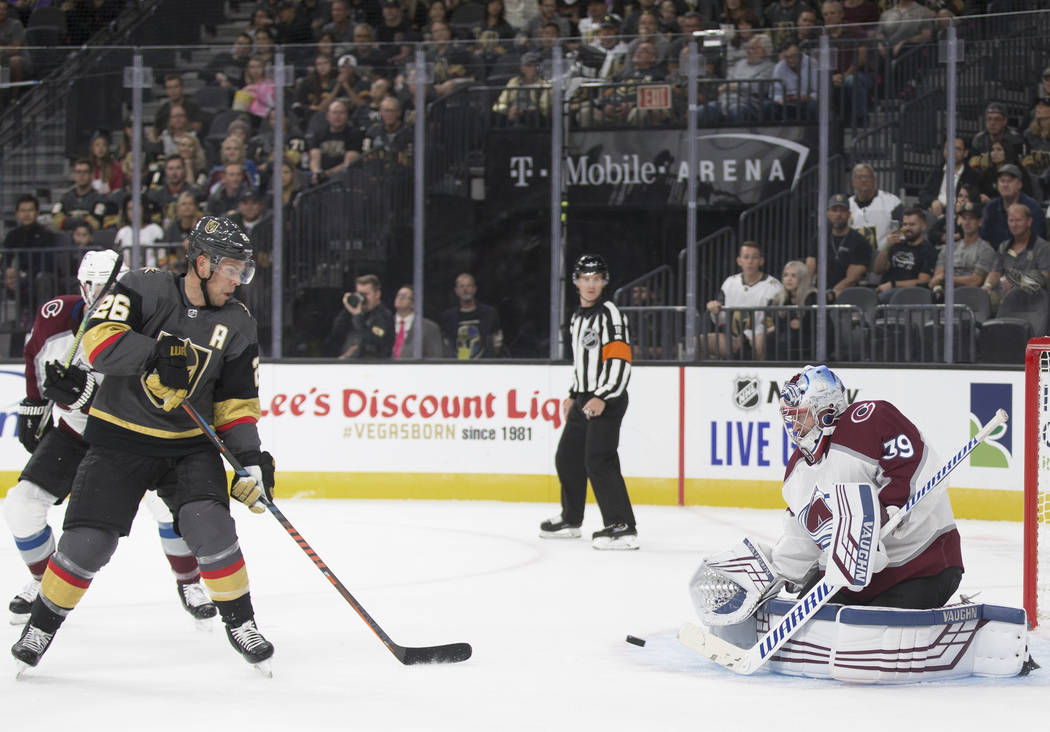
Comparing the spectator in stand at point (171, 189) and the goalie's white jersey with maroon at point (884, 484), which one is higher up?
the spectator in stand at point (171, 189)

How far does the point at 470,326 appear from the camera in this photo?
8055 mm

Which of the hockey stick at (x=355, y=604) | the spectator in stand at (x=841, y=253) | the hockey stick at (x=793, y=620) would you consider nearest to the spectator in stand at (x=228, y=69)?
the spectator in stand at (x=841, y=253)

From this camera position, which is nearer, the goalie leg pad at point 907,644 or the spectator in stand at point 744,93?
the goalie leg pad at point 907,644

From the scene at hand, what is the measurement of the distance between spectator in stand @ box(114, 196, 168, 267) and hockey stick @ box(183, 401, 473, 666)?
474 centimetres

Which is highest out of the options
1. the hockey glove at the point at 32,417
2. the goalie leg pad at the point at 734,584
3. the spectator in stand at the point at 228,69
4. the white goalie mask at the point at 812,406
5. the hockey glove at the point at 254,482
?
the spectator in stand at the point at 228,69

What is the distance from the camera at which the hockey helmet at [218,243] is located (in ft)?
11.9

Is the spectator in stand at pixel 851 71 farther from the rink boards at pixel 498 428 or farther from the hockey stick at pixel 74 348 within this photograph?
the hockey stick at pixel 74 348

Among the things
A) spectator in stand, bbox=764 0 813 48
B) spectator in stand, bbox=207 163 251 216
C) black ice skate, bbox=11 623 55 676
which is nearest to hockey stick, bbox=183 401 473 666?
black ice skate, bbox=11 623 55 676

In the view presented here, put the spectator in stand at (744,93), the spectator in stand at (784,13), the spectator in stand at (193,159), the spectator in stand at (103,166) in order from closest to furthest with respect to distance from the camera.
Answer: the spectator in stand at (744,93) → the spectator in stand at (103,166) → the spectator in stand at (193,159) → the spectator in stand at (784,13)

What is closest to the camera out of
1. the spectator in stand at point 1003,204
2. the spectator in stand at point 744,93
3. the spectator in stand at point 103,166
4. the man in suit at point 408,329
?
the spectator in stand at point 1003,204

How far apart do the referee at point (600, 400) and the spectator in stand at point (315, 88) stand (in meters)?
2.69

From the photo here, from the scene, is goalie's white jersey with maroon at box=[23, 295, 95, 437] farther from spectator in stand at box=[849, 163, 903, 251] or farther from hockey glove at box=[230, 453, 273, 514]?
spectator in stand at box=[849, 163, 903, 251]

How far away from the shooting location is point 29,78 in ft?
27.5

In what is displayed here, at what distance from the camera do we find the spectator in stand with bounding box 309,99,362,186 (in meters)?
8.25
